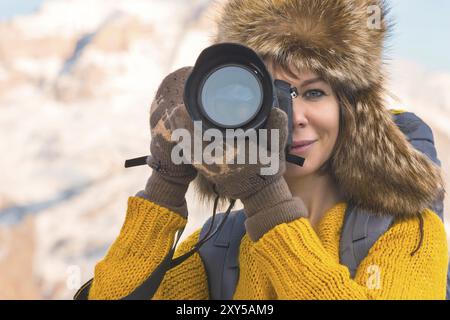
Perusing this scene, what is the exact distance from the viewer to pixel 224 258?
0.95m

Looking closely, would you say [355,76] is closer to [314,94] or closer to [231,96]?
[314,94]

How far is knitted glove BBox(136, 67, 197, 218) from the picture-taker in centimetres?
78

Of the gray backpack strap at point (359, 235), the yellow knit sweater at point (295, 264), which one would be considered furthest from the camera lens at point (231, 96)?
the gray backpack strap at point (359, 235)

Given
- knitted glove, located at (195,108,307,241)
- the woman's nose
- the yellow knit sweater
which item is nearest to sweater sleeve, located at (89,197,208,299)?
the yellow knit sweater

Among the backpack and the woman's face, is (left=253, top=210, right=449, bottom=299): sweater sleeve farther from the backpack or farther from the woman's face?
the woman's face

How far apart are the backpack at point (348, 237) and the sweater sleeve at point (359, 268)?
2 centimetres

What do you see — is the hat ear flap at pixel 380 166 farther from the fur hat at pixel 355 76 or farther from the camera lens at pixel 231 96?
the camera lens at pixel 231 96

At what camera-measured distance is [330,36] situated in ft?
2.96

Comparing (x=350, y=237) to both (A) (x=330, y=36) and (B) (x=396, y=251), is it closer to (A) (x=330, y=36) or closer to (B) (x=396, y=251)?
(B) (x=396, y=251)

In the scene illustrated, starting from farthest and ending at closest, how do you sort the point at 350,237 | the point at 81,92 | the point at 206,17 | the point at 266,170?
the point at 81,92
the point at 206,17
the point at 350,237
the point at 266,170

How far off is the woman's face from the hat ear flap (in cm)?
3

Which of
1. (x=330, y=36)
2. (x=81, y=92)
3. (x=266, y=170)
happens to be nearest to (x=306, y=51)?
(x=330, y=36)

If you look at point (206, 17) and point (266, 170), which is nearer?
point (266, 170)
